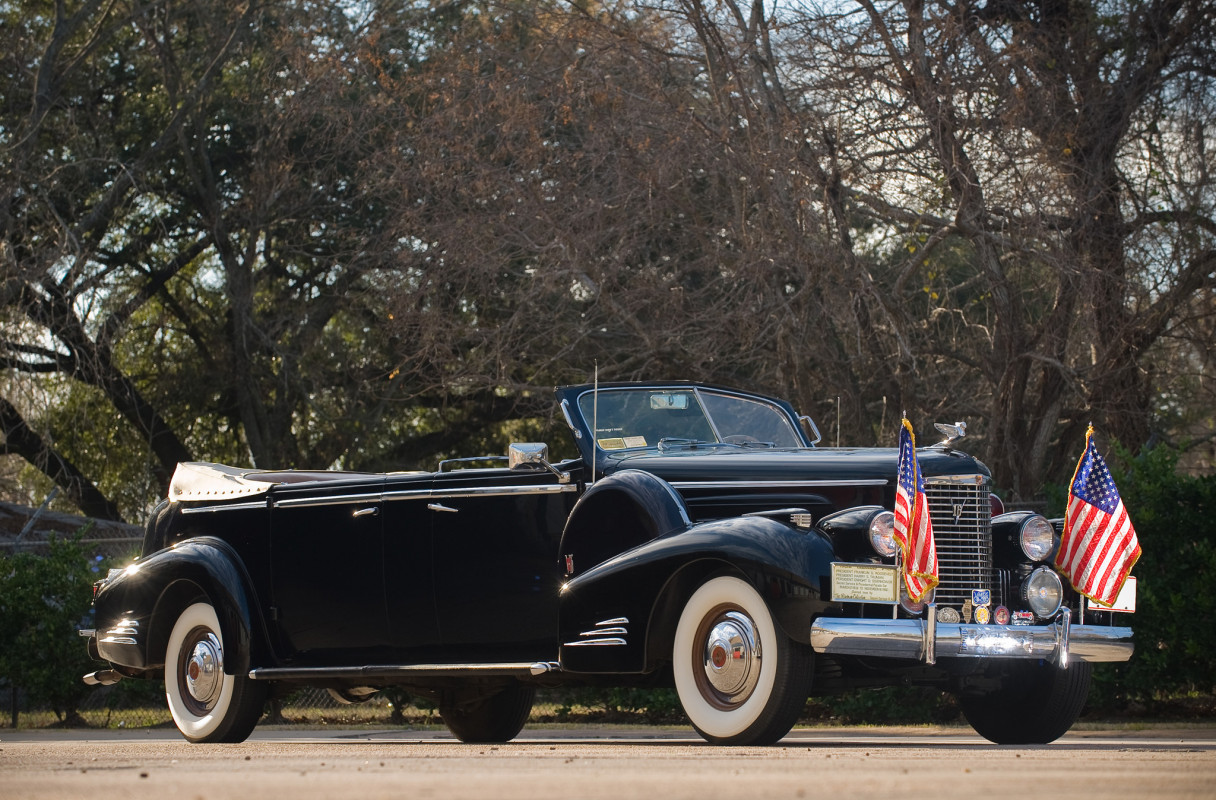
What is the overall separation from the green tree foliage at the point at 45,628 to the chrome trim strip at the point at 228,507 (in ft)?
16.1

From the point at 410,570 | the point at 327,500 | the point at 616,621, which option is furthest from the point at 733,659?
the point at 327,500

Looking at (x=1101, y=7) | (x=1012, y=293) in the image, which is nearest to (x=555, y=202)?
(x=1012, y=293)

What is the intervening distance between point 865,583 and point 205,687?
442 cm

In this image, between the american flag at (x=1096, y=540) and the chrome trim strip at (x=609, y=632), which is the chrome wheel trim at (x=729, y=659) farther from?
the american flag at (x=1096, y=540)

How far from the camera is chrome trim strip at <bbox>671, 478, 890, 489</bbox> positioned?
24.2 ft

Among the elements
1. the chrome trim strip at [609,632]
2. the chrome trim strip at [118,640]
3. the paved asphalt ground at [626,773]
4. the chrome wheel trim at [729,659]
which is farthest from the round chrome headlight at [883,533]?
the chrome trim strip at [118,640]

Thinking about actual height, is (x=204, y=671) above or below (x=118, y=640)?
below

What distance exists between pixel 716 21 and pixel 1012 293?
3987 mm

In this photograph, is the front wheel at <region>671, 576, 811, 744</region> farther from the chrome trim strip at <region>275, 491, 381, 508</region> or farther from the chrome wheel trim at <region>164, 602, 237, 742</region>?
the chrome wheel trim at <region>164, 602, 237, 742</region>

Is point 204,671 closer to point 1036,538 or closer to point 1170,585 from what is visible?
point 1036,538

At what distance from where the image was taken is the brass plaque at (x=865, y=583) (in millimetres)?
6652

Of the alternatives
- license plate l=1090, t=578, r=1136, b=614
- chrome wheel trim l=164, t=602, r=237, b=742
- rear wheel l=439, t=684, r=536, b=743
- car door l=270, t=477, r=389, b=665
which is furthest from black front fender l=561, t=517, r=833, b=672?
chrome wheel trim l=164, t=602, r=237, b=742

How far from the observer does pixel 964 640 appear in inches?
267

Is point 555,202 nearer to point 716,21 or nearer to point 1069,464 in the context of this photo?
point 716,21
